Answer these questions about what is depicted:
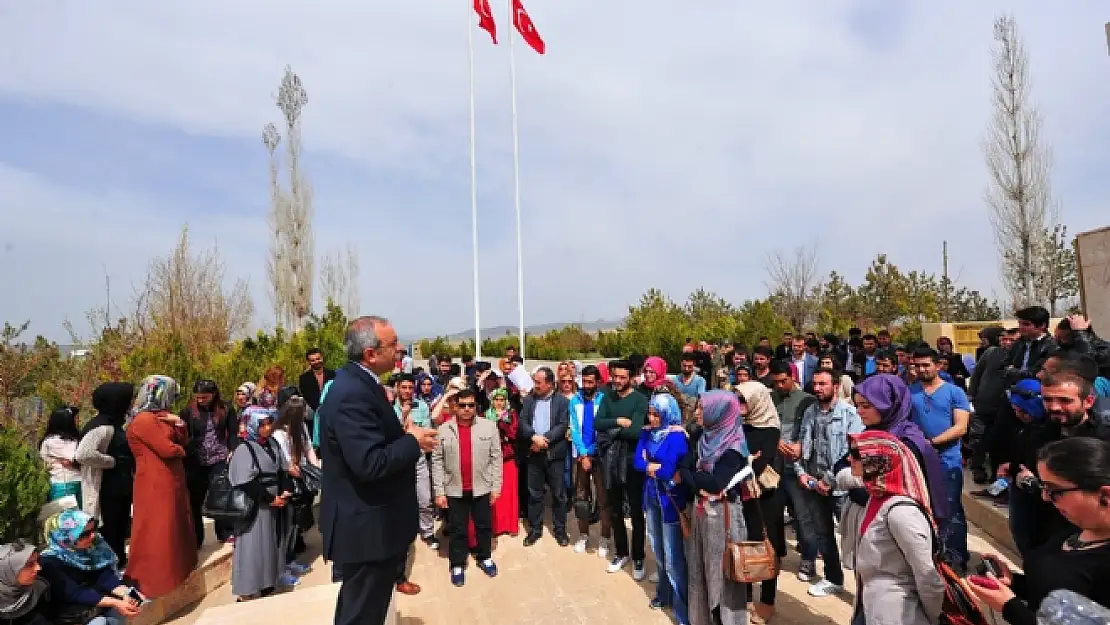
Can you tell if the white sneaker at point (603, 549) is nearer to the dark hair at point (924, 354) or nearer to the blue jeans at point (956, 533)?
the blue jeans at point (956, 533)

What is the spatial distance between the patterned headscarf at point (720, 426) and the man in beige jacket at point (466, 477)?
228cm

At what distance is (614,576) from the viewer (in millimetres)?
5090

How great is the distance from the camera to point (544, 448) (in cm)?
586

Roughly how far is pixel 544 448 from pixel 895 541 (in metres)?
3.85

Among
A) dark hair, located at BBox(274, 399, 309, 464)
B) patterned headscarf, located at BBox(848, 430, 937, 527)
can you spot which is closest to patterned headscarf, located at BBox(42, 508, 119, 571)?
dark hair, located at BBox(274, 399, 309, 464)

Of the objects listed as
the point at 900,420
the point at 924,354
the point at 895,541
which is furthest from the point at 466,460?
the point at 924,354

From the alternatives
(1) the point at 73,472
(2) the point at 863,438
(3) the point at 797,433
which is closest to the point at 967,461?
(3) the point at 797,433

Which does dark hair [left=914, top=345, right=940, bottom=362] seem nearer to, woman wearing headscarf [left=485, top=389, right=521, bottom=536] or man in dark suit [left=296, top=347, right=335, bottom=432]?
woman wearing headscarf [left=485, top=389, right=521, bottom=536]

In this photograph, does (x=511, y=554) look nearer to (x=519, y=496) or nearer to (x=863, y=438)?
(x=519, y=496)

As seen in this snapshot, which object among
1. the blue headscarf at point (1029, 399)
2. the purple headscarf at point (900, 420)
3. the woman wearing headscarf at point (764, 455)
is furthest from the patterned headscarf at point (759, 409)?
the blue headscarf at point (1029, 399)

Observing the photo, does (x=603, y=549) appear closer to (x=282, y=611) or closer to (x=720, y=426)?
(x=720, y=426)

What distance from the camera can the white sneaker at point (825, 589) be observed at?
4363 millimetres

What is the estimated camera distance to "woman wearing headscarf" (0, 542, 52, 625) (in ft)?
9.46

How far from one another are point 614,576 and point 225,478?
→ 3.36 m
